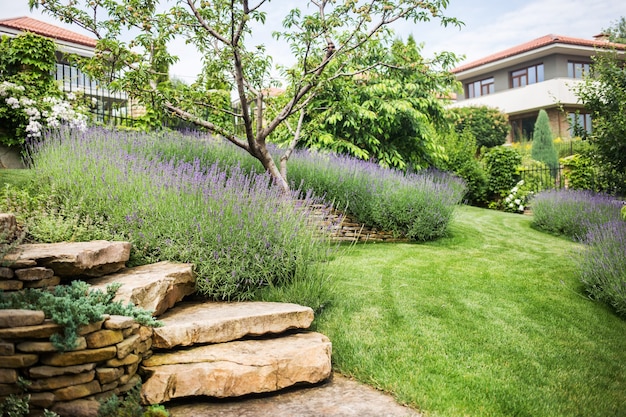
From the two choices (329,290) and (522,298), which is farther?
(522,298)

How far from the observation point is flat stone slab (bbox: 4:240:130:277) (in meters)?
3.41

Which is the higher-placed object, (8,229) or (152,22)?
(152,22)

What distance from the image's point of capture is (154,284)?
142 inches

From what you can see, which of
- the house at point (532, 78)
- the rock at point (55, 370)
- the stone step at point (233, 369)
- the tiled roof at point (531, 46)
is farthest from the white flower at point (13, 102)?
the tiled roof at point (531, 46)

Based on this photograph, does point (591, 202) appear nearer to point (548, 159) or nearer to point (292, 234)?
point (292, 234)

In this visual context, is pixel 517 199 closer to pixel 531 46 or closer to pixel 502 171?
pixel 502 171

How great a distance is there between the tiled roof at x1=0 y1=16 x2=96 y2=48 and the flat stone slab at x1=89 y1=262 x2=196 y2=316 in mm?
14025

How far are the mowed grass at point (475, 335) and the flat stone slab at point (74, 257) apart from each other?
67.5 inches

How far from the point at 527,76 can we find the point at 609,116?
22206 millimetres

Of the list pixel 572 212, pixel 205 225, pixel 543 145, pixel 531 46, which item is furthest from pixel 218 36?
pixel 531 46

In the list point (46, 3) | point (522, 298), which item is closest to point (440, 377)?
point (522, 298)

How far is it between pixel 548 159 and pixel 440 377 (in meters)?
19.7

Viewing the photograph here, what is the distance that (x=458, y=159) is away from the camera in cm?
1373

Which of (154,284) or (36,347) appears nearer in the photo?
(36,347)
